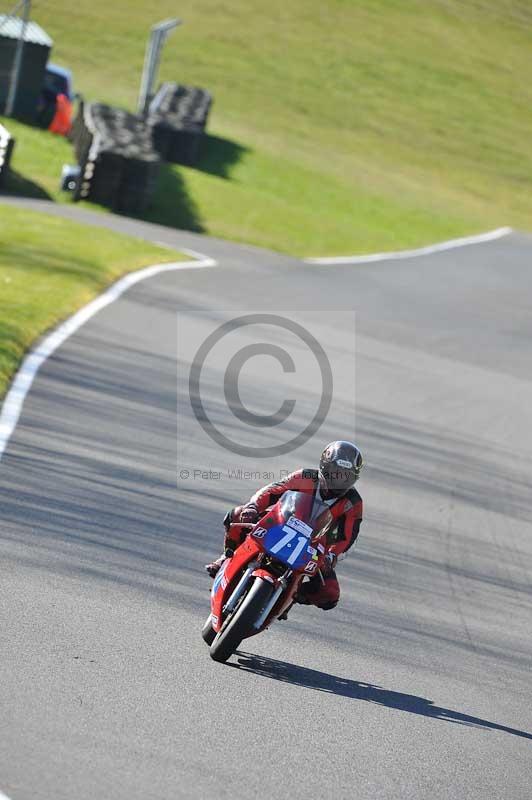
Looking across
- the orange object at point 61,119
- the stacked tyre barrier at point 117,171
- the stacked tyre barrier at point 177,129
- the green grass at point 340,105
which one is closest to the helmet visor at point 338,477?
the stacked tyre barrier at point 117,171

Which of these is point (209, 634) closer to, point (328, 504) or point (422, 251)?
point (328, 504)

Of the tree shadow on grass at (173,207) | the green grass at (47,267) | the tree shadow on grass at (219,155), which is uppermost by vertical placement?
the green grass at (47,267)

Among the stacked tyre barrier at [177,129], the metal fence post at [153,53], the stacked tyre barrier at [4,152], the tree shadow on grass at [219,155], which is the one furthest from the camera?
the tree shadow on grass at [219,155]

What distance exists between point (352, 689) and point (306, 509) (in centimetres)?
103

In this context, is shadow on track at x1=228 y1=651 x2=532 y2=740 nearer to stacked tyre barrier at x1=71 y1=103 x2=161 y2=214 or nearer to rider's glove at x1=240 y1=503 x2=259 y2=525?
rider's glove at x1=240 y1=503 x2=259 y2=525

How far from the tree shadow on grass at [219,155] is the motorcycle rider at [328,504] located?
3621 centimetres

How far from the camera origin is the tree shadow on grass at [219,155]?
44.8 meters

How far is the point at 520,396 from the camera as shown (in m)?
21.6

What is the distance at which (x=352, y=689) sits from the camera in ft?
25.9

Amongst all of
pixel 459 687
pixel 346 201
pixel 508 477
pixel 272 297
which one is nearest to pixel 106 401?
pixel 508 477

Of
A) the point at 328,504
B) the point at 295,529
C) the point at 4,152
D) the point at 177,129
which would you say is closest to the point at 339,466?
the point at 328,504

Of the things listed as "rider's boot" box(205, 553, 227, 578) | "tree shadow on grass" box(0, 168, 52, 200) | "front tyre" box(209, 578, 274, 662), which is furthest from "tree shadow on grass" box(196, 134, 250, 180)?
"front tyre" box(209, 578, 274, 662)

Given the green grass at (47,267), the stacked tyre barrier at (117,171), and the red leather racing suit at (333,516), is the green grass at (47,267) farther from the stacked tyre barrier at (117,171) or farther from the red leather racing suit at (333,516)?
the red leather racing suit at (333,516)

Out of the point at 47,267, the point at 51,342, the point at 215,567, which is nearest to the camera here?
the point at 215,567
